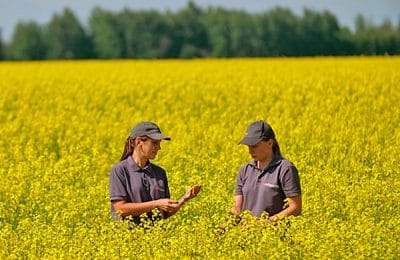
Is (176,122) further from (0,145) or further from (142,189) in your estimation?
(142,189)

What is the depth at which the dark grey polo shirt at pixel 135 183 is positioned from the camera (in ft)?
31.0

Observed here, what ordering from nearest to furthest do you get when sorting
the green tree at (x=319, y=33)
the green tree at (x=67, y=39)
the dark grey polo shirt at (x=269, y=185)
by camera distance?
the dark grey polo shirt at (x=269, y=185) → the green tree at (x=319, y=33) → the green tree at (x=67, y=39)

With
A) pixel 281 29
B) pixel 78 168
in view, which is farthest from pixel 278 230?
pixel 281 29

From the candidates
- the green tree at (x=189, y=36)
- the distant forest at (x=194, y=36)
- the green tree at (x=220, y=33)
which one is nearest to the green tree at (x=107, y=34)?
the distant forest at (x=194, y=36)

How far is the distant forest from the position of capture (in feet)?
209

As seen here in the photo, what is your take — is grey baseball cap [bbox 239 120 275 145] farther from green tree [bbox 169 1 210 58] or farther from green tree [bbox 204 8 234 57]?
green tree [bbox 169 1 210 58]

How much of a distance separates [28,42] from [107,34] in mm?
5491

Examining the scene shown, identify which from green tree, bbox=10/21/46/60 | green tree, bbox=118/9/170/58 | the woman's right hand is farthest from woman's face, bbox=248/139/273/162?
green tree, bbox=10/21/46/60

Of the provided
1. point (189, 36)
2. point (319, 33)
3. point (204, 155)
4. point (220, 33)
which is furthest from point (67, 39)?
point (204, 155)

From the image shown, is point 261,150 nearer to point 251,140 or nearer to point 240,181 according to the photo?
point 251,140

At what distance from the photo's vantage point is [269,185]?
9.35 m

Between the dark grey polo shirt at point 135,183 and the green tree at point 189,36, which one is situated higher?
the dark grey polo shirt at point 135,183

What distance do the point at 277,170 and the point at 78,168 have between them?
5099mm

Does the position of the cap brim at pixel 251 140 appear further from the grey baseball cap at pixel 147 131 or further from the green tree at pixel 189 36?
the green tree at pixel 189 36
